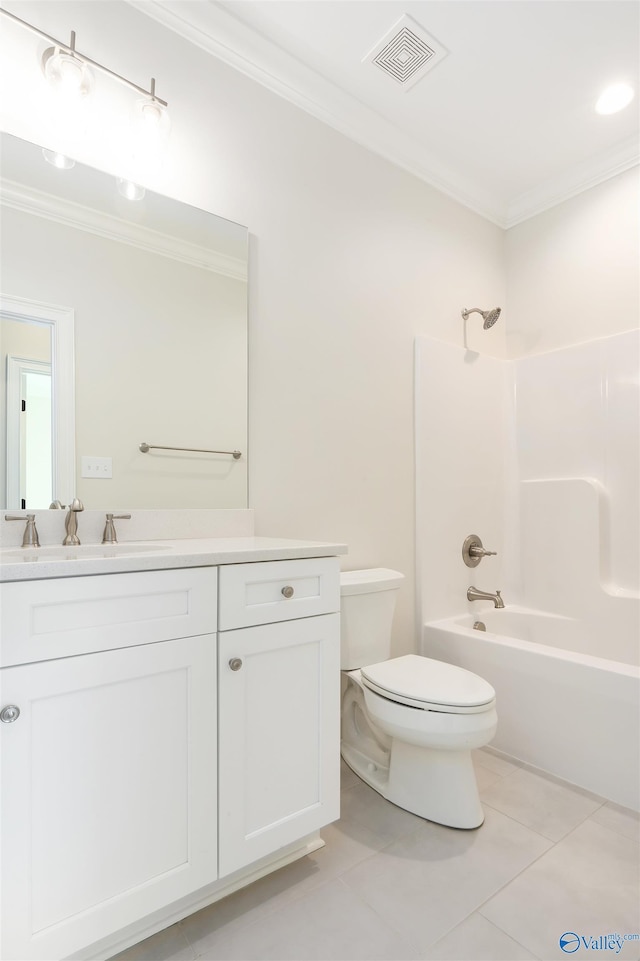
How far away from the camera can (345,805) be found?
5.39ft

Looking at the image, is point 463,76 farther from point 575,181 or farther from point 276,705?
point 276,705

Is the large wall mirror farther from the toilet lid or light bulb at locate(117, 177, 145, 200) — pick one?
the toilet lid

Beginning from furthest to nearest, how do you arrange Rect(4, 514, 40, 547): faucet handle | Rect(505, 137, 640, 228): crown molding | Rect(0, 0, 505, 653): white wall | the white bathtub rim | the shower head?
the shower head
Rect(505, 137, 640, 228): crown molding
the white bathtub rim
Rect(0, 0, 505, 653): white wall
Rect(4, 514, 40, 547): faucet handle

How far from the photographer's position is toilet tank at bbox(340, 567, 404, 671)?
5.74 feet

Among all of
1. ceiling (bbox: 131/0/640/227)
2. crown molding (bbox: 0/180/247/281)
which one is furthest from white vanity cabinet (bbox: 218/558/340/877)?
ceiling (bbox: 131/0/640/227)

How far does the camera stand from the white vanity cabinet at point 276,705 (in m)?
1.12

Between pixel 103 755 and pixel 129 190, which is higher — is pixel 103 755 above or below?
below

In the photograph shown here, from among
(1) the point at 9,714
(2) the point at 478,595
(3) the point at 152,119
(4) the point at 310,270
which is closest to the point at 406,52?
(4) the point at 310,270

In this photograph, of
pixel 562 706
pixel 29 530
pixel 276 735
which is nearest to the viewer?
pixel 276 735

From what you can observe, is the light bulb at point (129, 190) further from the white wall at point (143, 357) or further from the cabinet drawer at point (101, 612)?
the cabinet drawer at point (101, 612)

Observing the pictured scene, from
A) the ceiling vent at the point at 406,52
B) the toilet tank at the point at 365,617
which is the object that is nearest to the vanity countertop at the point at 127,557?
the toilet tank at the point at 365,617

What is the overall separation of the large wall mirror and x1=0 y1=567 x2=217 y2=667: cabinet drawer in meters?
0.53

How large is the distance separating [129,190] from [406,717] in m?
1.82

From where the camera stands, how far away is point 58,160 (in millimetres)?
1388
